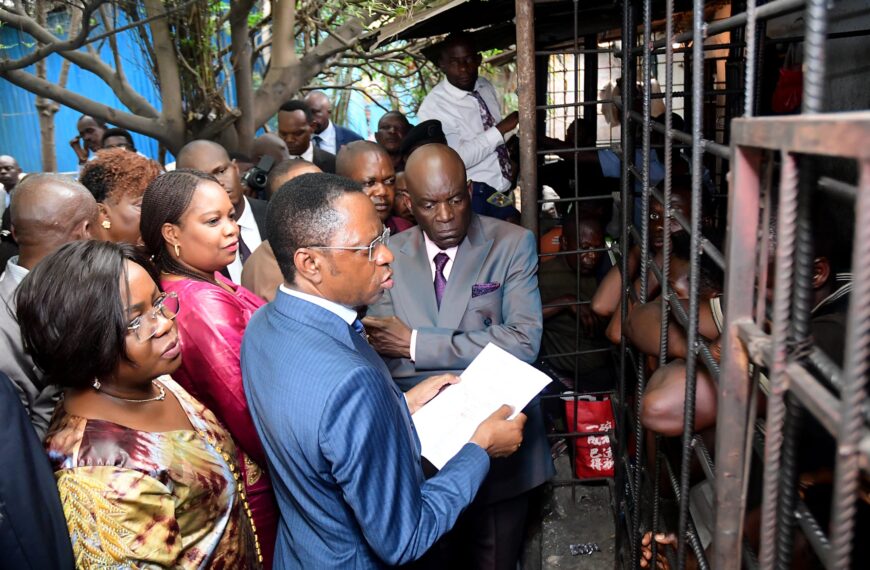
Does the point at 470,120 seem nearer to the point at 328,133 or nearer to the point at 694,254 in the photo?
the point at 328,133

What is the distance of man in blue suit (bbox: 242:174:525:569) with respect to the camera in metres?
1.69

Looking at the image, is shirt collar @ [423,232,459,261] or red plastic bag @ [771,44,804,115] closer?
shirt collar @ [423,232,459,261]

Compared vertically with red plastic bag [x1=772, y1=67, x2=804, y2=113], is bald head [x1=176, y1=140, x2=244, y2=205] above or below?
below

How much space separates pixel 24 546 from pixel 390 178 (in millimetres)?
2780

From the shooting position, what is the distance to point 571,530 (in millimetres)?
4188

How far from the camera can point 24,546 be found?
5.08ft

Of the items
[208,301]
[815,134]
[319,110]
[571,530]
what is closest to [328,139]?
[319,110]

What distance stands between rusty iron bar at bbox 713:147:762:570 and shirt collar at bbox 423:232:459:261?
1.76 m

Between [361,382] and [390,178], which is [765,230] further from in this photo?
[390,178]

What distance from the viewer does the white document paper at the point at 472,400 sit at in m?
Answer: 2.26

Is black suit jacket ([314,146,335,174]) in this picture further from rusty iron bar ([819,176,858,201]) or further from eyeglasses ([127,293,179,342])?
rusty iron bar ([819,176,858,201])

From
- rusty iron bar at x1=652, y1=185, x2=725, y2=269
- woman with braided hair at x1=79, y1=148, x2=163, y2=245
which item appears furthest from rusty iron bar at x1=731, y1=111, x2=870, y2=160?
woman with braided hair at x1=79, y1=148, x2=163, y2=245

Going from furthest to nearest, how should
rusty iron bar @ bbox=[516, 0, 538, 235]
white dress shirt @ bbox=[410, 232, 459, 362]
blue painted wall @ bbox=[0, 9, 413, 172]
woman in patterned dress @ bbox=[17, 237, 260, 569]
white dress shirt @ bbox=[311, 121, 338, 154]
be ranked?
blue painted wall @ bbox=[0, 9, 413, 172], white dress shirt @ bbox=[311, 121, 338, 154], rusty iron bar @ bbox=[516, 0, 538, 235], white dress shirt @ bbox=[410, 232, 459, 362], woman in patterned dress @ bbox=[17, 237, 260, 569]

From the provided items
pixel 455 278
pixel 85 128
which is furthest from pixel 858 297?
pixel 85 128
